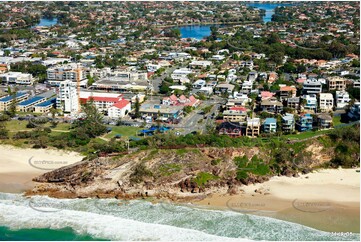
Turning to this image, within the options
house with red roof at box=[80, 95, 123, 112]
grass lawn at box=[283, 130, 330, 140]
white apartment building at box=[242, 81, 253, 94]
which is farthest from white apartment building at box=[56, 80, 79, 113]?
grass lawn at box=[283, 130, 330, 140]

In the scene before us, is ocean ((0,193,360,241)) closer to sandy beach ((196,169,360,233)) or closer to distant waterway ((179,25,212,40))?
sandy beach ((196,169,360,233))

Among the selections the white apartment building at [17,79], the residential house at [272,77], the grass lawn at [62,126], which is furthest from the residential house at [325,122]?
the white apartment building at [17,79]

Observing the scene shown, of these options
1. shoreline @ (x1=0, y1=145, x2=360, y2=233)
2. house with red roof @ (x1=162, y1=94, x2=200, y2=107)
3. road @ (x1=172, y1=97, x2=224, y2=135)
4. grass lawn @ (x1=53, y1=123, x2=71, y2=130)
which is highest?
house with red roof @ (x1=162, y1=94, x2=200, y2=107)

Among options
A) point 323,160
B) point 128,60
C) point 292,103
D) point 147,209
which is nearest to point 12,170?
point 147,209

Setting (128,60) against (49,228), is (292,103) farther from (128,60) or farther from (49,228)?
(128,60)

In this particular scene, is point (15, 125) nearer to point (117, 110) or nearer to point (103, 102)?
point (103, 102)

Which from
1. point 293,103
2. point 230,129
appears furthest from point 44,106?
point 293,103

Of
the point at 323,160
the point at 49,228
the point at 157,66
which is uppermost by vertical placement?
the point at 157,66
